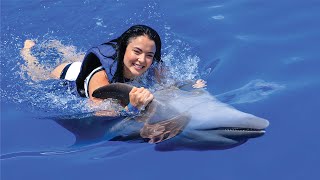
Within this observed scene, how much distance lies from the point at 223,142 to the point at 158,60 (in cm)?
170

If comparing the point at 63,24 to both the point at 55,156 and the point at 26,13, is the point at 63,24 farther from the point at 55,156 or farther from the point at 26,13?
the point at 55,156

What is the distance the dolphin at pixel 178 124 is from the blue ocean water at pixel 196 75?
131mm

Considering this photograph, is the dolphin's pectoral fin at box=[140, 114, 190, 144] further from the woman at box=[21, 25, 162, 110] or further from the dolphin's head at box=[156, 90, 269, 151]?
the woman at box=[21, 25, 162, 110]

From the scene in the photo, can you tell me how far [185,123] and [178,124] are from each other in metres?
0.08

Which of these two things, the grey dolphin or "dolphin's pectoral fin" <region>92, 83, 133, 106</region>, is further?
"dolphin's pectoral fin" <region>92, 83, 133, 106</region>

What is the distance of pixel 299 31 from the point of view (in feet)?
24.6

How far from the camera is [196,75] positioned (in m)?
6.39

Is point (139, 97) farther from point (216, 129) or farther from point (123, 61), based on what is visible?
point (123, 61)

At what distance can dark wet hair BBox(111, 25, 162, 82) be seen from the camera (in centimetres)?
534

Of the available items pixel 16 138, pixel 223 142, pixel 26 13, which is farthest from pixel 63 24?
pixel 223 142

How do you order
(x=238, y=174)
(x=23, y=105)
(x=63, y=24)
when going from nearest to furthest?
(x=238, y=174), (x=23, y=105), (x=63, y=24)

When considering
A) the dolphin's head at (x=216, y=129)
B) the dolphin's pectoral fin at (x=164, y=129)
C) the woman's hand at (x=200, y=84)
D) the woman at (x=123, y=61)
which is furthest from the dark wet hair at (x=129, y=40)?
the dolphin's head at (x=216, y=129)

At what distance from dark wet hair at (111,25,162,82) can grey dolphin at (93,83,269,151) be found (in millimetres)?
632

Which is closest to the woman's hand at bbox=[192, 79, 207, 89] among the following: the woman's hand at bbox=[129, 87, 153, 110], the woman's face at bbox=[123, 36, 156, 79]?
the woman's face at bbox=[123, 36, 156, 79]
